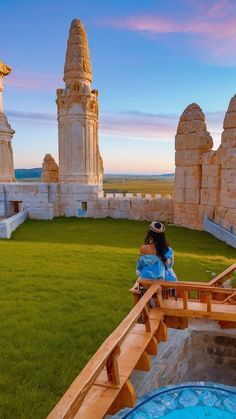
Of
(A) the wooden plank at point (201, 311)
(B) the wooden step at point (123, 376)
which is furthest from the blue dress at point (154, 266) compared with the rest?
(B) the wooden step at point (123, 376)

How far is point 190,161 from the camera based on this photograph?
57.1 ft

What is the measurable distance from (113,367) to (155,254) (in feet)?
7.63

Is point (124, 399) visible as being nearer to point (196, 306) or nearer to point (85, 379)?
point (85, 379)

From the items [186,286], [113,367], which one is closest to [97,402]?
[113,367]

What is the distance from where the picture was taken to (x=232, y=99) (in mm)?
14445

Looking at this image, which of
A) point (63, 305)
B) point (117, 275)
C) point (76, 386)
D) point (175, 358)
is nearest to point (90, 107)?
point (117, 275)

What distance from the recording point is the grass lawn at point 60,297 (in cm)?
504

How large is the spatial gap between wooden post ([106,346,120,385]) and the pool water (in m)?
1.09

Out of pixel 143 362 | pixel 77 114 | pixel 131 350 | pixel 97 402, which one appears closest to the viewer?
pixel 97 402

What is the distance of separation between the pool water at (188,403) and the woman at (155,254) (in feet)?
5.91

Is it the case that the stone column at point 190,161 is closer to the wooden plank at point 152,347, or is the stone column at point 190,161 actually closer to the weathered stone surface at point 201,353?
the weathered stone surface at point 201,353

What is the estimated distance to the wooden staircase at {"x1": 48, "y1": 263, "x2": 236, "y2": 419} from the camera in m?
3.29

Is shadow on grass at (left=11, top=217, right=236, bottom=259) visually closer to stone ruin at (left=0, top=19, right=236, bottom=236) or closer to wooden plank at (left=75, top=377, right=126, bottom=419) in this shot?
stone ruin at (left=0, top=19, right=236, bottom=236)

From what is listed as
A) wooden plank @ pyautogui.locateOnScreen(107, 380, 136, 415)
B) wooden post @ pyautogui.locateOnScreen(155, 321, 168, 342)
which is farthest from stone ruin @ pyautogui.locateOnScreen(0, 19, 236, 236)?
wooden plank @ pyautogui.locateOnScreen(107, 380, 136, 415)
